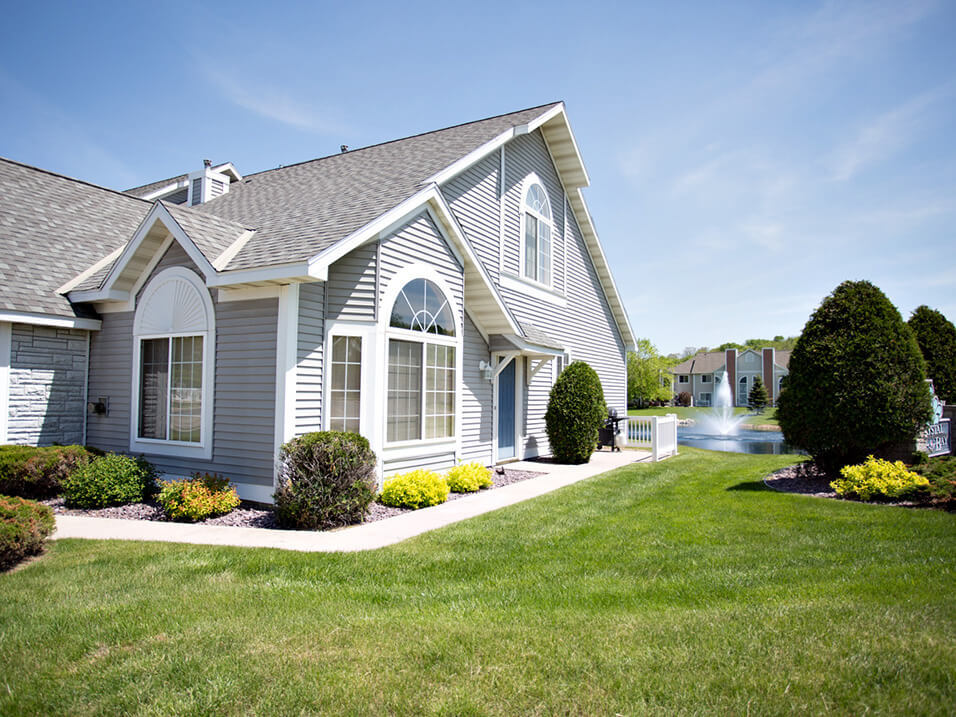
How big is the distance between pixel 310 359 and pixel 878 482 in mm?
8221

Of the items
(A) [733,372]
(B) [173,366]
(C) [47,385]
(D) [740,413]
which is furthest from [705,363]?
(C) [47,385]

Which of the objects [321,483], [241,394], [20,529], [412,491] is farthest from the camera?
[412,491]

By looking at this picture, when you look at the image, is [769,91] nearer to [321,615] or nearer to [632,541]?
[632,541]

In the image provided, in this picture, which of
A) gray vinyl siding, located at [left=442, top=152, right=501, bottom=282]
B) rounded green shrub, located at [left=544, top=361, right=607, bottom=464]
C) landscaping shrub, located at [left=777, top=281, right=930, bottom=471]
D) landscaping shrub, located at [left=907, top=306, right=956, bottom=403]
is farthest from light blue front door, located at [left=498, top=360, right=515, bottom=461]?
landscaping shrub, located at [left=907, top=306, right=956, bottom=403]

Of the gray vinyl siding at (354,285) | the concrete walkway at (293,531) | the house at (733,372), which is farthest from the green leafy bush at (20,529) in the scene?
the house at (733,372)

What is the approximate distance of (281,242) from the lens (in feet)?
29.1

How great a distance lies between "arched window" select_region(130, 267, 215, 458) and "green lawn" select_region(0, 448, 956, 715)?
9.95 ft

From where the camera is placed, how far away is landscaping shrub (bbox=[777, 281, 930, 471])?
30.7 ft

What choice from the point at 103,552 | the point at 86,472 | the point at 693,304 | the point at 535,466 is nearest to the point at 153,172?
the point at 86,472

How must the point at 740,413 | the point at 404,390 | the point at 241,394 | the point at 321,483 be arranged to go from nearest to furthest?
1. the point at 321,483
2. the point at 241,394
3. the point at 404,390
4. the point at 740,413

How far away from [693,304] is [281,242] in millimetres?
42135

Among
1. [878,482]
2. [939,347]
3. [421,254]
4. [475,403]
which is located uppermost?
[421,254]

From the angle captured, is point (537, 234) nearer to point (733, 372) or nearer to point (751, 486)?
point (751, 486)

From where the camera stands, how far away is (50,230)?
1177 cm
